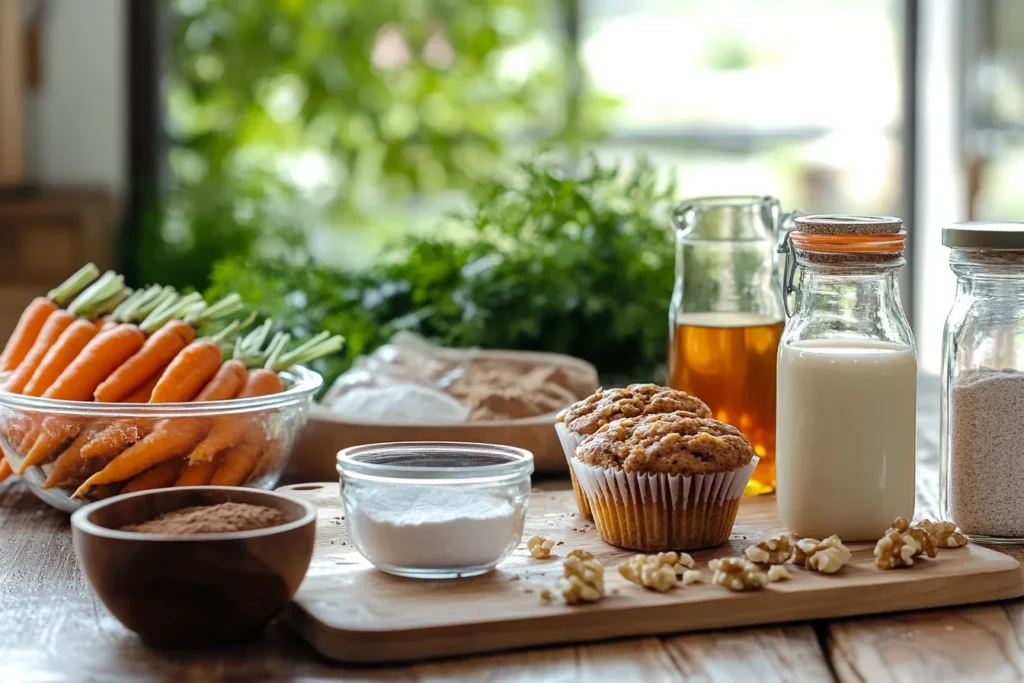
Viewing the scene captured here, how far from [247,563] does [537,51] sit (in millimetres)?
3167

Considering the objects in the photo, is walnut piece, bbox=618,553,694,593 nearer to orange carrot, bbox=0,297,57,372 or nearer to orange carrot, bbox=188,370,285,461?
orange carrot, bbox=188,370,285,461

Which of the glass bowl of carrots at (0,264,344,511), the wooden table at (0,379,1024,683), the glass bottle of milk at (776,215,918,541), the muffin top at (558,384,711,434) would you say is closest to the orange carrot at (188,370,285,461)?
the glass bowl of carrots at (0,264,344,511)

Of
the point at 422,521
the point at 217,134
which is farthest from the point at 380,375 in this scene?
the point at 217,134

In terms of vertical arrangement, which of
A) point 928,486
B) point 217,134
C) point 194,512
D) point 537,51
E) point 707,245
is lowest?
point 928,486

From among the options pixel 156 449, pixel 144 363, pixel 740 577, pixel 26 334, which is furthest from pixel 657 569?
pixel 26 334

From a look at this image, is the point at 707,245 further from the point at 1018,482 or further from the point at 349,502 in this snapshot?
the point at 349,502

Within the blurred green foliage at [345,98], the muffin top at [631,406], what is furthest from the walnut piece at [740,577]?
the blurred green foliage at [345,98]

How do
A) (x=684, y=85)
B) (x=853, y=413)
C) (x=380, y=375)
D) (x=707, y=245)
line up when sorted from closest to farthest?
1. (x=853, y=413)
2. (x=707, y=245)
3. (x=380, y=375)
4. (x=684, y=85)

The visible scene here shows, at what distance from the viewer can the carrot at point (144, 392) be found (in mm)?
1339

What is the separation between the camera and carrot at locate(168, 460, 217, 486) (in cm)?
124

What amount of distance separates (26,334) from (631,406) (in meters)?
0.74

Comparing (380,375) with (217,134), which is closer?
(380,375)

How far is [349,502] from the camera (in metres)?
1.03

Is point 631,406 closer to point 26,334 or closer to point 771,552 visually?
point 771,552
